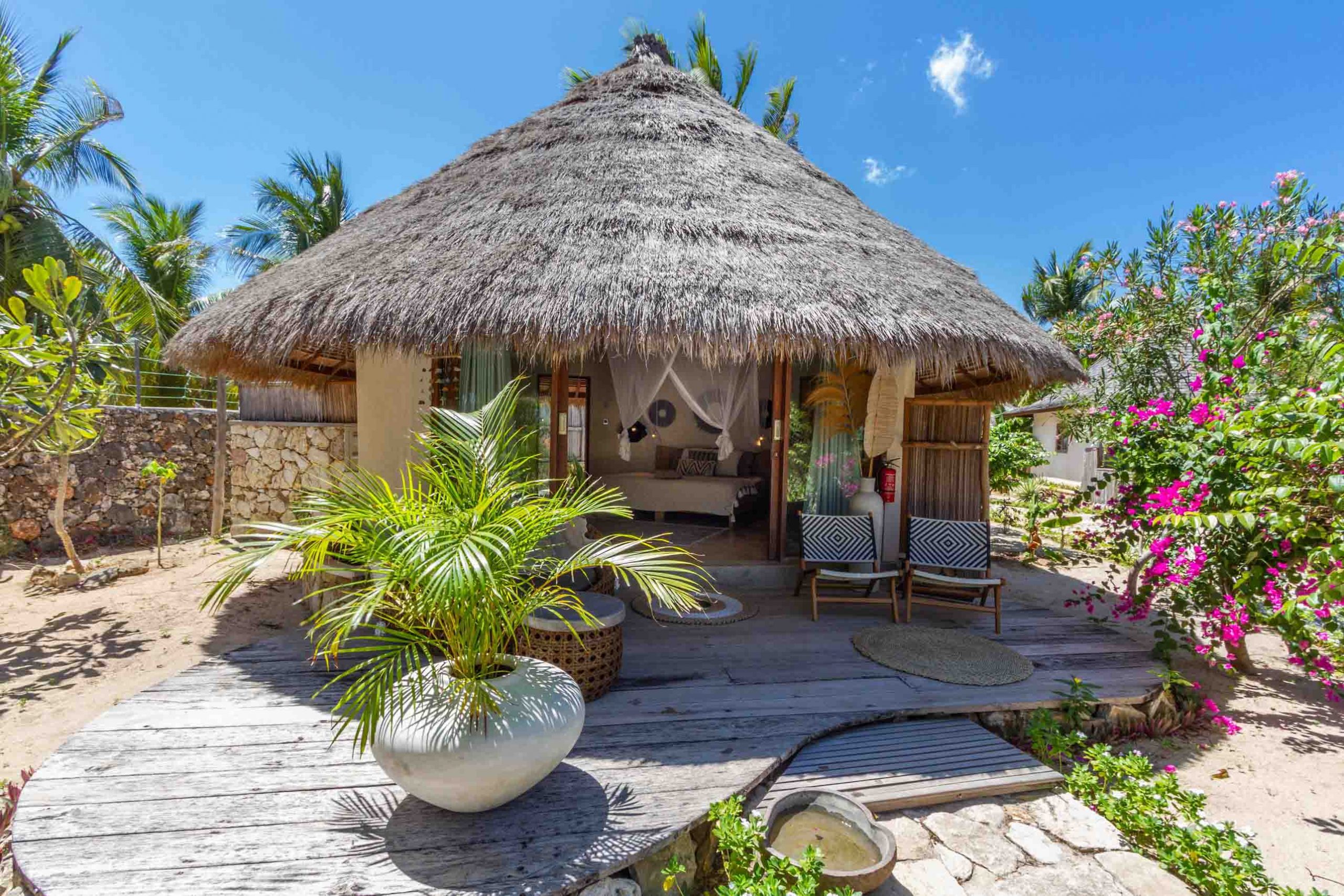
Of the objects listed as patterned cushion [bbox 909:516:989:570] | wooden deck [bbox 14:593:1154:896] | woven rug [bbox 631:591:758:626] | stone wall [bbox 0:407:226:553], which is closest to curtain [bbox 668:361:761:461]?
woven rug [bbox 631:591:758:626]

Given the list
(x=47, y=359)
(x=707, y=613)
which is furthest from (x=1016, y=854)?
(x=47, y=359)

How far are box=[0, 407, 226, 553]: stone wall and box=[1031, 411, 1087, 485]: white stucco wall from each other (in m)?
19.5

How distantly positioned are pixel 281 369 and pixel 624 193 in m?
3.61

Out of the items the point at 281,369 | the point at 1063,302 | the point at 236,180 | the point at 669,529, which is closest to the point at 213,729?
the point at 281,369

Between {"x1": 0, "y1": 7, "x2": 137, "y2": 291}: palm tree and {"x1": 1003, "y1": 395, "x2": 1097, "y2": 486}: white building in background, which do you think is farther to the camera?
{"x1": 1003, "y1": 395, "x2": 1097, "y2": 486}: white building in background

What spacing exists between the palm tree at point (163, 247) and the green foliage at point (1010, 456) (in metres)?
14.6

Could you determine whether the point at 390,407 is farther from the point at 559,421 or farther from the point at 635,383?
the point at 635,383

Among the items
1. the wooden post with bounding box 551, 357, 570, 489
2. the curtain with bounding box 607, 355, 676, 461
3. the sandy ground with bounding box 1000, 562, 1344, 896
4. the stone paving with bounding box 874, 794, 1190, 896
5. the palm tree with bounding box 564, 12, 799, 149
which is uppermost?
the palm tree with bounding box 564, 12, 799, 149

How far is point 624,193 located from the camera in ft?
14.3

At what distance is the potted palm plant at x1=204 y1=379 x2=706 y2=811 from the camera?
5.66ft

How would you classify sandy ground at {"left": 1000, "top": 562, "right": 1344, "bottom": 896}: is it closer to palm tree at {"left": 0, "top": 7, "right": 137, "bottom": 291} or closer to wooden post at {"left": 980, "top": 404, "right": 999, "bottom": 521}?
wooden post at {"left": 980, "top": 404, "right": 999, "bottom": 521}

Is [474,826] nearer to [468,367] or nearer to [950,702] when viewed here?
[950,702]

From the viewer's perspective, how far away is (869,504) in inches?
195

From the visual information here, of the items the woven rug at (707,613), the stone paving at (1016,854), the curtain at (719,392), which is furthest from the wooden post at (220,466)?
the stone paving at (1016,854)
